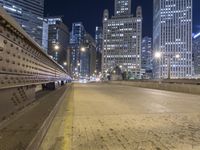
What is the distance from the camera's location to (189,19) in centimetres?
15300

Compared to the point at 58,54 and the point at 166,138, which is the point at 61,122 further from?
the point at 58,54

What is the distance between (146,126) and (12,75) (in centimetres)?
407

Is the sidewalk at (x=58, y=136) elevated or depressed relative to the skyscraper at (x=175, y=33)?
depressed

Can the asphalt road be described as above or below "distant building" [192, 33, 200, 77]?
below

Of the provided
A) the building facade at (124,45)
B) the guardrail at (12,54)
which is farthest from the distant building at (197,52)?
the guardrail at (12,54)

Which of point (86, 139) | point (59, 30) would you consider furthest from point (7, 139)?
point (59, 30)

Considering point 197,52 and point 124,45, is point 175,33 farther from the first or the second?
point 124,45

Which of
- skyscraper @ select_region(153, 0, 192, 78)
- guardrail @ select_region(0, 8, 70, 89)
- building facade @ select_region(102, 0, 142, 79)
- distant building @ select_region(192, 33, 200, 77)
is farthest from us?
building facade @ select_region(102, 0, 142, 79)

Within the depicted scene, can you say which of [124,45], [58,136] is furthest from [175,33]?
[58,136]

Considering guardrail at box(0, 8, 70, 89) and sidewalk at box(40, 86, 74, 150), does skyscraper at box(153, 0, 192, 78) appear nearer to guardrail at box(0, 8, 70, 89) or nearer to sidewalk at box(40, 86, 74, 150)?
sidewalk at box(40, 86, 74, 150)

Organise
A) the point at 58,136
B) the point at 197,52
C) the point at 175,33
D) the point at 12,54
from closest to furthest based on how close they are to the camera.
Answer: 1. the point at 58,136
2. the point at 12,54
3. the point at 175,33
4. the point at 197,52

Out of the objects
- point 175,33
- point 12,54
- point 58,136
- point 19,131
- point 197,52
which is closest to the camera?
point 19,131

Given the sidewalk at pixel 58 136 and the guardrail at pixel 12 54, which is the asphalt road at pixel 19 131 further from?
the guardrail at pixel 12 54

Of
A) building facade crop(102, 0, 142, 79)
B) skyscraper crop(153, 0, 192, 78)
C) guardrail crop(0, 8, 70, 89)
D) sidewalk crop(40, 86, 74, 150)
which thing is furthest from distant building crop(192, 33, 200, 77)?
guardrail crop(0, 8, 70, 89)
